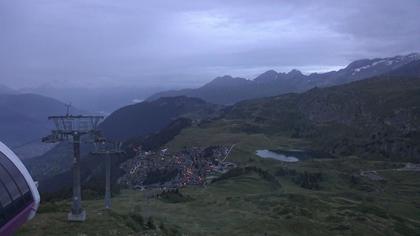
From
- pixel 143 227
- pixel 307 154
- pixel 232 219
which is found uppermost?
pixel 143 227

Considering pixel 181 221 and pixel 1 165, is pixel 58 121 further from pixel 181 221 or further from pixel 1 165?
pixel 181 221

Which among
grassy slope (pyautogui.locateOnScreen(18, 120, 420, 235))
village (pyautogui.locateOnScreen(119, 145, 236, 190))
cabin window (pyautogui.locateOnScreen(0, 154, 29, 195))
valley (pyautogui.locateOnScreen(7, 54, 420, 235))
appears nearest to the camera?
cabin window (pyautogui.locateOnScreen(0, 154, 29, 195))

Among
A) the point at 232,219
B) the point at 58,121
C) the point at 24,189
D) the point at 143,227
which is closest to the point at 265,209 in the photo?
the point at 232,219

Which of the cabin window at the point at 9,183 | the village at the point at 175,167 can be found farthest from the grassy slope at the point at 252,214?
the village at the point at 175,167

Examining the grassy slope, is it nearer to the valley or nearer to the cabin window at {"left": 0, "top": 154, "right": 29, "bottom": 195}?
the valley

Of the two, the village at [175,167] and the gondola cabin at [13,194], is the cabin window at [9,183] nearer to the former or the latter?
the gondola cabin at [13,194]

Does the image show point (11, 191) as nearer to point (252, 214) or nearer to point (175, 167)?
point (252, 214)


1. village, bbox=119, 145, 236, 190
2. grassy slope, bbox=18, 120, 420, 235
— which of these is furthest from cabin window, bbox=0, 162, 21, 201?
village, bbox=119, 145, 236, 190
